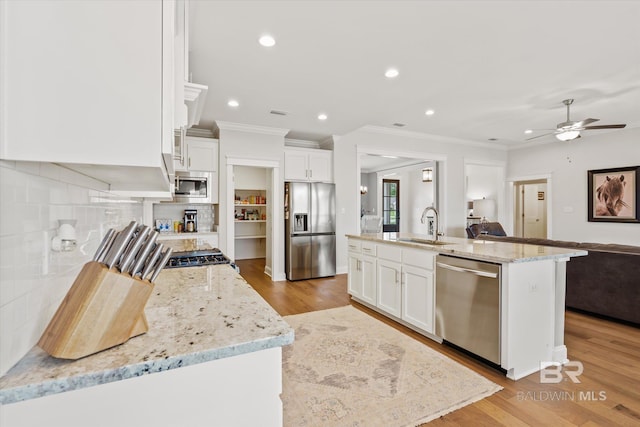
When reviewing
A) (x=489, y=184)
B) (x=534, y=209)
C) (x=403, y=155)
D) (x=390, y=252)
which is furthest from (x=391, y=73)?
(x=534, y=209)

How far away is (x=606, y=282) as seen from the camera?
312 cm

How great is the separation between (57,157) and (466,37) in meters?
2.97

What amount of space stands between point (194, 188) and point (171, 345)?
4201 millimetres

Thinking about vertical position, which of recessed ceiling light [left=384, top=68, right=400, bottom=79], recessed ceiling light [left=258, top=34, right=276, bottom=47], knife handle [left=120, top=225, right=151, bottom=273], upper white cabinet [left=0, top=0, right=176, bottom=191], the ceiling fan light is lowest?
knife handle [left=120, top=225, right=151, bottom=273]

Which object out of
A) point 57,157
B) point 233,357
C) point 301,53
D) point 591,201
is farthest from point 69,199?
point 591,201

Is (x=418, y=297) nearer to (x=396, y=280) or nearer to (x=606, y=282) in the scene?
(x=396, y=280)

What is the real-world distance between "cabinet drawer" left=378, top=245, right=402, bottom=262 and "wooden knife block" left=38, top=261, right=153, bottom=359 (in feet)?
8.63

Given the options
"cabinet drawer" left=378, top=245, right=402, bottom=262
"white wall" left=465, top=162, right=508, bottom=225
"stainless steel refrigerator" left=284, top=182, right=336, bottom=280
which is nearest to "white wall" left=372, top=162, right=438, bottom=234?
"white wall" left=465, top=162, right=508, bottom=225

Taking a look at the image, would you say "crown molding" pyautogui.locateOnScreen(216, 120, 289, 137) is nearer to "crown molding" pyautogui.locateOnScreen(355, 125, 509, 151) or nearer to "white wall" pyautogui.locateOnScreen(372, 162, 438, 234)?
"crown molding" pyautogui.locateOnScreen(355, 125, 509, 151)

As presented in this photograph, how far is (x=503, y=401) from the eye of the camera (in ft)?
6.12

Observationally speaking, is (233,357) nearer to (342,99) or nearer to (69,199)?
(69,199)

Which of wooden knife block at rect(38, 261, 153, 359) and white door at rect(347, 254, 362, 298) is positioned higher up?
wooden knife block at rect(38, 261, 153, 359)

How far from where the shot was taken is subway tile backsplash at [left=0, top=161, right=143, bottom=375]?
598 mm

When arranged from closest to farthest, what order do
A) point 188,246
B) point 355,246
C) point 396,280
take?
point 188,246
point 396,280
point 355,246
